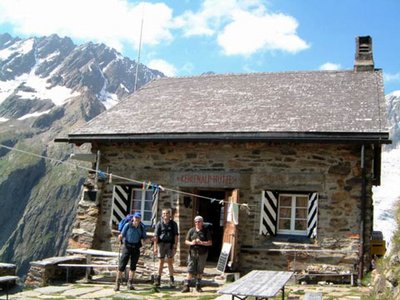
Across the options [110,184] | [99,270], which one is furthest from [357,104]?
[99,270]

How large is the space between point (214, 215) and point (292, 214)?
3632 millimetres

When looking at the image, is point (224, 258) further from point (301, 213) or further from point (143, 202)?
point (143, 202)

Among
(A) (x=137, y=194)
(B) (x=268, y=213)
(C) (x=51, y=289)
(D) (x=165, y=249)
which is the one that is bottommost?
(C) (x=51, y=289)

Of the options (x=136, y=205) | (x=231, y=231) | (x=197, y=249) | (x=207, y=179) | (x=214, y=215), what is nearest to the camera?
(x=197, y=249)

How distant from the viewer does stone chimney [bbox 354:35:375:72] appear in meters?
17.0

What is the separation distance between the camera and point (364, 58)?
56.4 ft

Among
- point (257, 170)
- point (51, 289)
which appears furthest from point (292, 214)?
point (51, 289)

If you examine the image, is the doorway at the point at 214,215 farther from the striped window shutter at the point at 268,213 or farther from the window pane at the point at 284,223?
the window pane at the point at 284,223

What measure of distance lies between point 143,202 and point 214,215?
2.67 metres

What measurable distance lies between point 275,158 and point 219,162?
1483 millimetres

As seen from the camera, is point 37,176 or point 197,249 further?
point 37,176

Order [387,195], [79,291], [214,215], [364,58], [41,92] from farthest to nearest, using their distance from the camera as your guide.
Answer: [41,92]
[387,195]
[364,58]
[214,215]
[79,291]

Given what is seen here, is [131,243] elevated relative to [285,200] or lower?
lower

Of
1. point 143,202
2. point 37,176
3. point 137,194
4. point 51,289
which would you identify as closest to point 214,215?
point 143,202
